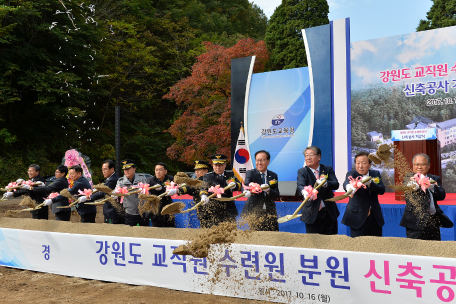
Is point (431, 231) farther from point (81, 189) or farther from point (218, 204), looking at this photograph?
point (81, 189)

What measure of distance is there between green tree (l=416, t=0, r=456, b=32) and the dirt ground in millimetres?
15061

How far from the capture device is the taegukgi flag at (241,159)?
28.6 ft

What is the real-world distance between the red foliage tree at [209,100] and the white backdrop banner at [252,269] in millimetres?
8402

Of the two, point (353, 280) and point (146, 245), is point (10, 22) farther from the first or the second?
point (353, 280)

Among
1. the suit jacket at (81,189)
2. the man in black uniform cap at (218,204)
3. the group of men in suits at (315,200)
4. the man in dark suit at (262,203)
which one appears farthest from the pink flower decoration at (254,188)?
the suit jacket at (81,189)

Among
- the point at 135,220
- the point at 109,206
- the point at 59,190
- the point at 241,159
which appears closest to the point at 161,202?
the point at 135,220

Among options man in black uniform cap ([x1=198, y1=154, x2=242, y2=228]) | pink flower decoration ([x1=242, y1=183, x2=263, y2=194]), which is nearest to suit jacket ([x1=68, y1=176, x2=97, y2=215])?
man in black uniform cap ([x1=198, y1=154, x2=242, y2=228])

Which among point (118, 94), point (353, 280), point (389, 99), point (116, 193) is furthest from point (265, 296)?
point (118, 94)

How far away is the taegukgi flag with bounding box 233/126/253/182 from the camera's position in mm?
8703

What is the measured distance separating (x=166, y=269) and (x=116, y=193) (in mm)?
1097

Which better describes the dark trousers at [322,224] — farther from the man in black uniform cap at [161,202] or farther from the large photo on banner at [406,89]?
the large photo on banner at [406,89]

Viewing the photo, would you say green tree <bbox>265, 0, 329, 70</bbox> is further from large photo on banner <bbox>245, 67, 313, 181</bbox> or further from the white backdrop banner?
the white backdrop banner

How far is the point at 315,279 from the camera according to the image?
2.69m

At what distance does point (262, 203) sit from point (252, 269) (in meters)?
0.81
